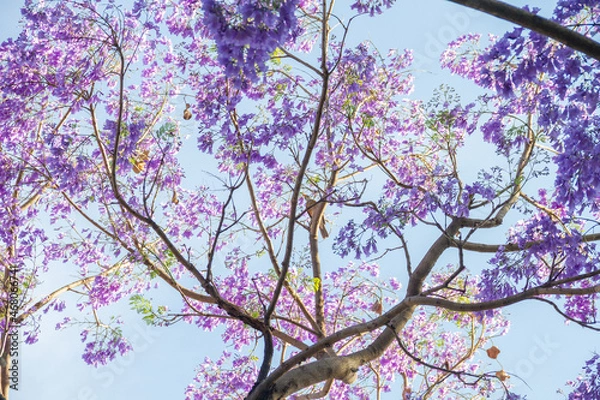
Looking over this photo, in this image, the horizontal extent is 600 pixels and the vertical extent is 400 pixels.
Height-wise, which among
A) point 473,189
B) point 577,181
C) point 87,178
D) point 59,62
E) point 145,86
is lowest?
point 577,181

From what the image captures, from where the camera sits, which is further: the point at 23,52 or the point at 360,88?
the point at 23,52

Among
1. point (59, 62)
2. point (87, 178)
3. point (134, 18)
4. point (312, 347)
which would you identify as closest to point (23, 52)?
point (59, 62)

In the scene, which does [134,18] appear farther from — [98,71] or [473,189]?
[473,189]

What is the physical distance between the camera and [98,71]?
6.27 metres

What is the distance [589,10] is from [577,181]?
1.65 metres

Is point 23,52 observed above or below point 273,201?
above

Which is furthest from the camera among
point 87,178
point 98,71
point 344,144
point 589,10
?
point 344,144

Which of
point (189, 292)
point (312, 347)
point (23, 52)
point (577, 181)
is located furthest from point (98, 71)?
point (577, 181)

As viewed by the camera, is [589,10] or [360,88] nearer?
[589,10]

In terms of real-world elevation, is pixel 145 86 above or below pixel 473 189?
above

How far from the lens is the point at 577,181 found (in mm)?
4582

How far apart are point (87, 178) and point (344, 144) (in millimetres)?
2794

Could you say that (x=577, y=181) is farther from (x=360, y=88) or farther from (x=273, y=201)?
(x=273, y=201)

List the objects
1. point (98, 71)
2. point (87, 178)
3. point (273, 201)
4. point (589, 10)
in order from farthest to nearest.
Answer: point (273, 201)
point (87, 178)
point (98, 71)
point (589, 10)
